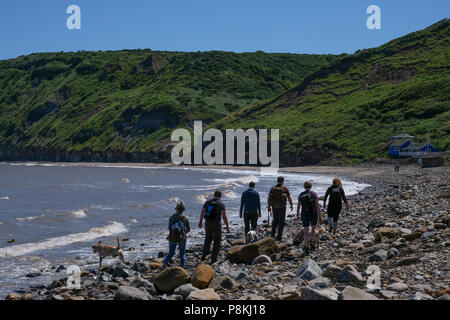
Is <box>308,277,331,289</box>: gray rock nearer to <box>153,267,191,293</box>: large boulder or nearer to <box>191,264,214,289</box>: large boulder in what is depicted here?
<box>191,264,214,289</box>: large boulder

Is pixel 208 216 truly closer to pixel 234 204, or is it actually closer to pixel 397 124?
pixel 234 204

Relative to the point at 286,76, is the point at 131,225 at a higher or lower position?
lower

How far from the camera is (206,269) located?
10.4m

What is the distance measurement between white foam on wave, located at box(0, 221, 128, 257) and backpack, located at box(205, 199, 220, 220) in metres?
8.20

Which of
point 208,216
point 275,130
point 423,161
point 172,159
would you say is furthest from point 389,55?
point 208,216

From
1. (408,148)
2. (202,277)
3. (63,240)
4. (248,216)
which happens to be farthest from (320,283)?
(408,148)

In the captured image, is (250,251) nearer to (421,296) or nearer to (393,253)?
(393,253)

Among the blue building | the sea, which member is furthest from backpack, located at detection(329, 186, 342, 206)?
the blue building

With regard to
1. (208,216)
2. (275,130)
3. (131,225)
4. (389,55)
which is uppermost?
(389,55)

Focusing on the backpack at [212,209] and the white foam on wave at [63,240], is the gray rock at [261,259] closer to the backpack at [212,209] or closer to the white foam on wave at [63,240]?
the backpack at [212,209]

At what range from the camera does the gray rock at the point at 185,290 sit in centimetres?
952

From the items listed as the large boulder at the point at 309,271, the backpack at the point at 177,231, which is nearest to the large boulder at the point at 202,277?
the backpack at the point at 177,231

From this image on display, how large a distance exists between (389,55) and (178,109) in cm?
5967

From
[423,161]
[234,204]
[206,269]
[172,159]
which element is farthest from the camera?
[172,159]
